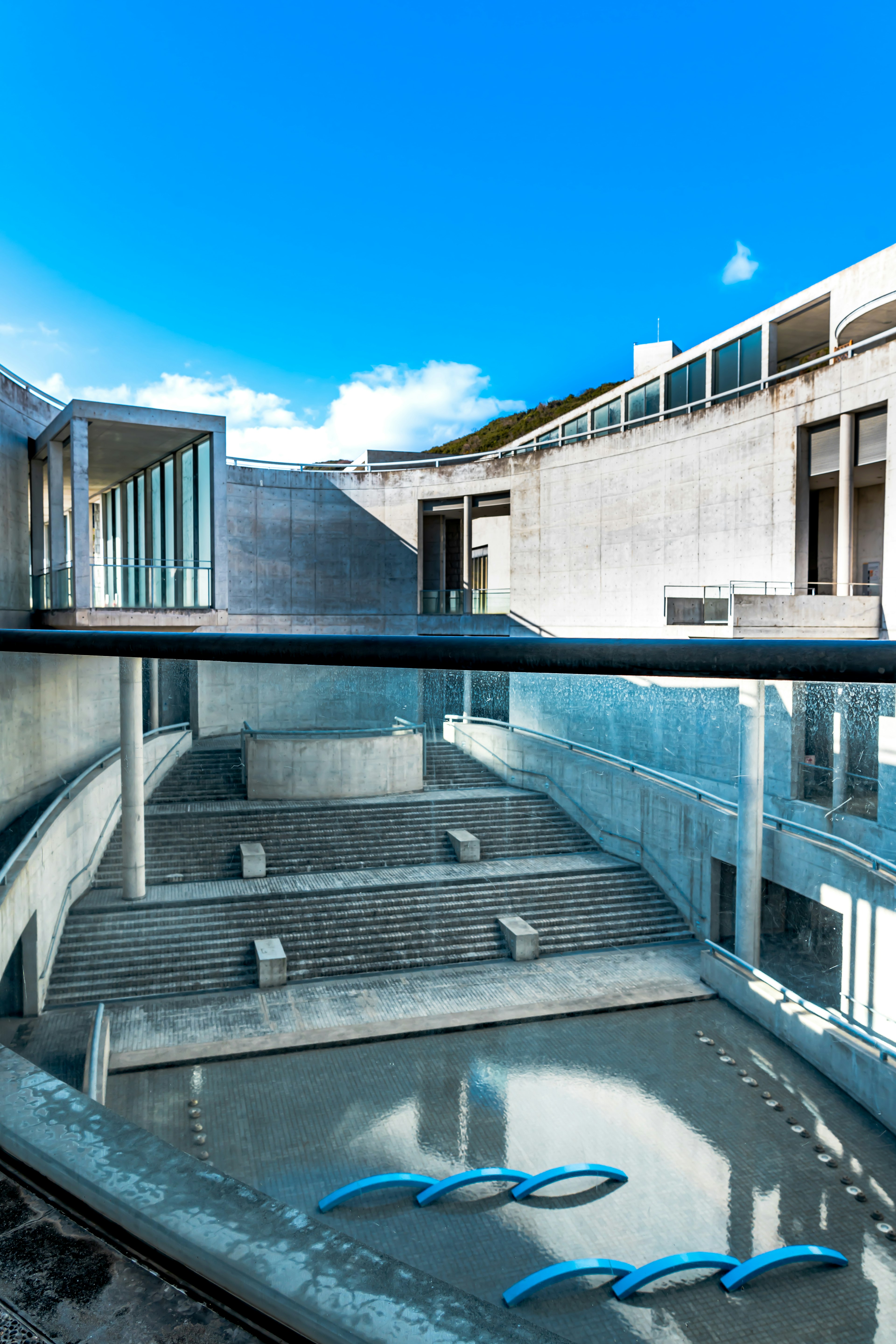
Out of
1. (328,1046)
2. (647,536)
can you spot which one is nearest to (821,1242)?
(328,1046)

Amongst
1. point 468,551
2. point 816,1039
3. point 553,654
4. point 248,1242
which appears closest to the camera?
point 248,1242

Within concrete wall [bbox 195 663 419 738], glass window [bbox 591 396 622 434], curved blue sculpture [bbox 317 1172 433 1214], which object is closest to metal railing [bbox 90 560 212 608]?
concrete wall [bbox 195 663 419 738]

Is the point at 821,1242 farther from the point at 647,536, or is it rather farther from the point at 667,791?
the point at 647,536

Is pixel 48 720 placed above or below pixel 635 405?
Result: below

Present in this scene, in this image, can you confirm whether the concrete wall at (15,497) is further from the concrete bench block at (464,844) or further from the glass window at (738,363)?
the glass window at (738,363)

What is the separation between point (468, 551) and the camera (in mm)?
30031

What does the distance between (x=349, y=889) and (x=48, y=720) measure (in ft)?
4.86

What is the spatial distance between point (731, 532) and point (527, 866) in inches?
756

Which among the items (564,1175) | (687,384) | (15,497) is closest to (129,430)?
(15,497)

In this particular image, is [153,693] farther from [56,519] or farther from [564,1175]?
[56,519]

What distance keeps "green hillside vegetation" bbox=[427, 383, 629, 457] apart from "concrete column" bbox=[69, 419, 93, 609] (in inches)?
1691

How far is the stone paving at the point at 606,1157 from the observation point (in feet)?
6.34

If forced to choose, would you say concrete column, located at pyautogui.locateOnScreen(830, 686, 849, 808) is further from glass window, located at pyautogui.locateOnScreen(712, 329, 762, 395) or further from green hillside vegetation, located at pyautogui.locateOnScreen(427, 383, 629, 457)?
green hillside vegetation, located at pyautogui.locateOnScreen(427, 383, 629, 457)

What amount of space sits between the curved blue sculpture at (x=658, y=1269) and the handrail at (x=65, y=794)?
2306mm
